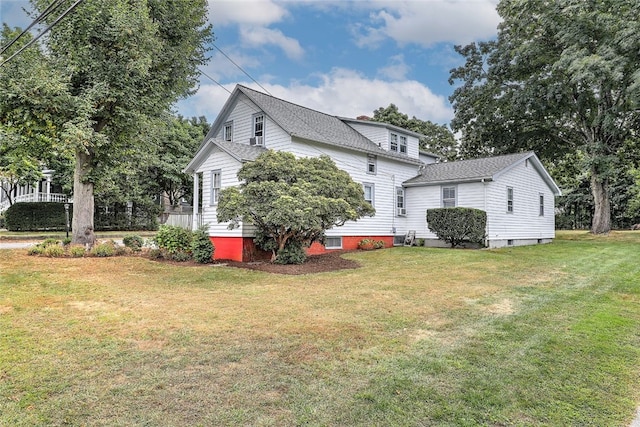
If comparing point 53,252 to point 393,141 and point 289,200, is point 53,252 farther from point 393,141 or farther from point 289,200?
point 393,141

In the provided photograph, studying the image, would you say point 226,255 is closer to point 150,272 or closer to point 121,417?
point 150,272

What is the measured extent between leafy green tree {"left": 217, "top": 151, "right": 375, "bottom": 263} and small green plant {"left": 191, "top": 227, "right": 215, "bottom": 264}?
1.20 meters

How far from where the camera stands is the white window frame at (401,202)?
63.8 feet

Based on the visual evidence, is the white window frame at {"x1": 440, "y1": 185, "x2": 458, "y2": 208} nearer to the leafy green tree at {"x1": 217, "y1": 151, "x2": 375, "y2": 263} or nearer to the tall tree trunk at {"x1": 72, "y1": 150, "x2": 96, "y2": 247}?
the leafy green tree at {"x1": 217, "y1": 151, "x2": 375, "y2": 263}

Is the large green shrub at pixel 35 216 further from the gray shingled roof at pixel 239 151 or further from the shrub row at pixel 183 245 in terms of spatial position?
the gray shingled roof at pixel 239 151

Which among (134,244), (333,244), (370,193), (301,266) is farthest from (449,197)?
(134,244)

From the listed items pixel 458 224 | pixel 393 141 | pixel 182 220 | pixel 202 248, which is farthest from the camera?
pixel 393 141

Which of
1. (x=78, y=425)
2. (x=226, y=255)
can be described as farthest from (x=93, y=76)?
(x=78, y=425)

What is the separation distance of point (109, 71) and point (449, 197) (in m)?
15.1

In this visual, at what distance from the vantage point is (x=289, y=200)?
1007cm

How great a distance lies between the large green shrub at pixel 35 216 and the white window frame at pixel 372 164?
807 inches

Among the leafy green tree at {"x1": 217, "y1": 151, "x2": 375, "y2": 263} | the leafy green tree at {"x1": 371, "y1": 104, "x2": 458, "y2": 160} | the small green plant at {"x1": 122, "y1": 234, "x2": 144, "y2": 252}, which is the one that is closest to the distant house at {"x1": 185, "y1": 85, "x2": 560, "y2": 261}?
the leafy green tree at {"x1": 217, "y1": 151, "x2": 375, "y2": 263}

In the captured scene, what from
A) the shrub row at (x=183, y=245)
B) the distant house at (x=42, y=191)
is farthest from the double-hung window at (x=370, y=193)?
the distant house at (x=42, y=191)

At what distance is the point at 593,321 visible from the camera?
550 centimetres
